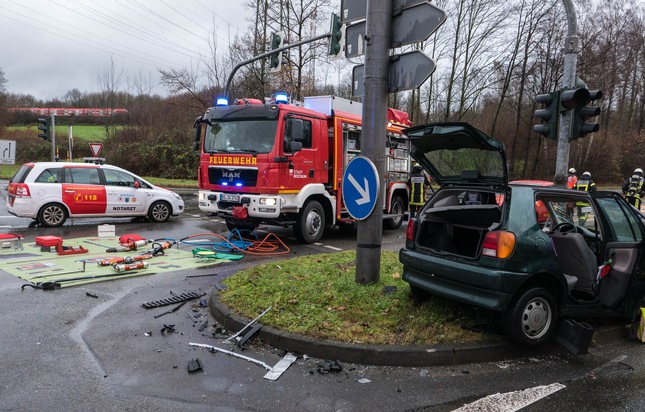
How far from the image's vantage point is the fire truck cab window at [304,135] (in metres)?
9.34

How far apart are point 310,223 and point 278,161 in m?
1.78

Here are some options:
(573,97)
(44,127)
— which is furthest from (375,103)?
(44,127)

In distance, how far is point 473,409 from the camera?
127 inches

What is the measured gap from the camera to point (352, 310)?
15.7 feet

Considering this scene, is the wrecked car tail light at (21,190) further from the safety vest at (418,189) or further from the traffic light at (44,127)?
the traffic light at (44,127)

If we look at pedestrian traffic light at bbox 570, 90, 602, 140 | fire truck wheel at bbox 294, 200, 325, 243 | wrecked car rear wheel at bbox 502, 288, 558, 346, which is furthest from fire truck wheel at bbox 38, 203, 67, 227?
pedestrian traffic light at bbox 570, 90, 602, 140

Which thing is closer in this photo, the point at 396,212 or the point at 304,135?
the point at 304,135

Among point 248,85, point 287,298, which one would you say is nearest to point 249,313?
point 287,298

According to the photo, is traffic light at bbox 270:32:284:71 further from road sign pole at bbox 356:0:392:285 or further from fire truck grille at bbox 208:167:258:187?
road sign pole at bbox 356:0:392:285

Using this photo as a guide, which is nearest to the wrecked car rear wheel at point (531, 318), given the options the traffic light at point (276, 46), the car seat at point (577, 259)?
the car seat at point (577, 259)

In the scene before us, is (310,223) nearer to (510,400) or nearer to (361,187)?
(361,187)

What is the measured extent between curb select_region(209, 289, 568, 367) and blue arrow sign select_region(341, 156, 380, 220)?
1725 millimetres

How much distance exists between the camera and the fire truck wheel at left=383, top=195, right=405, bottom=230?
519 inches

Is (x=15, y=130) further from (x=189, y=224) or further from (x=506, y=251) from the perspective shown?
(x=506, y=251)
